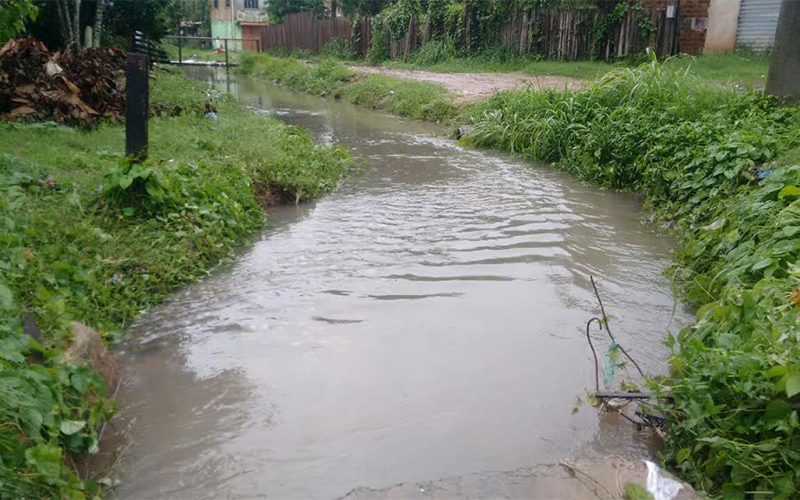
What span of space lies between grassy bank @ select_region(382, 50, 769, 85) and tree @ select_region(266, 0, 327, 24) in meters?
13.6

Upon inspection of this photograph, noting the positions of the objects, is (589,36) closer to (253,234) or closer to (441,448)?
(253,234)

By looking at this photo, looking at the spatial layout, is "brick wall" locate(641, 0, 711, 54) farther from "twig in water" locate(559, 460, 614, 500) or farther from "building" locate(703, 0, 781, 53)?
"twig in water" locate(559, 460, 614, 500)

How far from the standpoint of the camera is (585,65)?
18234mm

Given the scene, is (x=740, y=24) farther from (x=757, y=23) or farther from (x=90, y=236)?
(x=90, y=236)

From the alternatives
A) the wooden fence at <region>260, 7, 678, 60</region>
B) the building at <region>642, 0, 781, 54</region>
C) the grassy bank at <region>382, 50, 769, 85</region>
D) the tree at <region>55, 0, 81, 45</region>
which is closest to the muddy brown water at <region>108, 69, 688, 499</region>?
the grassy bank at <region>382, 50, 769, 85</region>

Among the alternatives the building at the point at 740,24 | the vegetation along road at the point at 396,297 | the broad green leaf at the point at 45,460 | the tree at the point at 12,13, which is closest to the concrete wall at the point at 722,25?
the building at the point at 740,24

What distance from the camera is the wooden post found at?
5.83m

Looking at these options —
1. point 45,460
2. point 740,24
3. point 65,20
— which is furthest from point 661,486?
point 740,24

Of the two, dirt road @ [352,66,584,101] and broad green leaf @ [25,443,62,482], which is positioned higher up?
dirt road @ [352,66,584,101]

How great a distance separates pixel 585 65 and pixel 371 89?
580 cm

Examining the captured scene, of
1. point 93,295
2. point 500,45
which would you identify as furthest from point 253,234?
point 500,45

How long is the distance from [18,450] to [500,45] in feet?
71.6

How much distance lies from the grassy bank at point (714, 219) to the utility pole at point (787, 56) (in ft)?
0.74

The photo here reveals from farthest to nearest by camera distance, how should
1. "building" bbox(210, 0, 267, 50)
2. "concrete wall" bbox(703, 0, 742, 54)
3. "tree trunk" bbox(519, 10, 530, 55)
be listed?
"building" bbox(210, 0, 267, 50) < "tree trunk" bbox(519, 10, 530, 55) < "concrete wall" bbox(703, 0, 742, 54)
